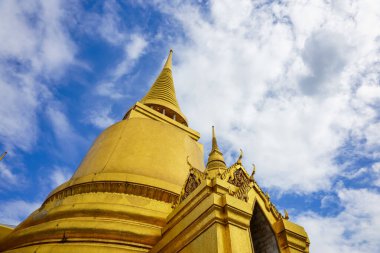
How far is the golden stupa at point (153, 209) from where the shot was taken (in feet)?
13.6

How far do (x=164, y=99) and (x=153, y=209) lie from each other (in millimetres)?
7639

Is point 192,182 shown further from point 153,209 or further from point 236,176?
point 153,209

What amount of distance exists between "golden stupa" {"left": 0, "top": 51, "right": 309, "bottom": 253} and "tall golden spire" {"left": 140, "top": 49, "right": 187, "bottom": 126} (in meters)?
3.89

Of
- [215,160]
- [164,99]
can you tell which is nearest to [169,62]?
[164,99]

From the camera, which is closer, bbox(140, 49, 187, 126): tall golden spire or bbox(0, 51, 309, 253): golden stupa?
bbox(0, 51, 309, 253): golden stupa

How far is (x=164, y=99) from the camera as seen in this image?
13.2 meters

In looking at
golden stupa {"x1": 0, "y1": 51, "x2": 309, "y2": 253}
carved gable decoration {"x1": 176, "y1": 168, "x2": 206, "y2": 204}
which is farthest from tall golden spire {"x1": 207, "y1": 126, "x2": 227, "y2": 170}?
carved gable decoration {"x1": 176, "y1": 168, "x2": 206, "y2": 204}

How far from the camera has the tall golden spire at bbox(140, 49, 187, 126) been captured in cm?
1255

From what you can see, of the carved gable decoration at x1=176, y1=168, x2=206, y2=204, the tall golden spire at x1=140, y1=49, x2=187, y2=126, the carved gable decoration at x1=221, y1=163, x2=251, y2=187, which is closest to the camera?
the carved gable decoration at x1=221, y1=163, x2=251, y2=187

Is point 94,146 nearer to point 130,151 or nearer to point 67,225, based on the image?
point 130,151

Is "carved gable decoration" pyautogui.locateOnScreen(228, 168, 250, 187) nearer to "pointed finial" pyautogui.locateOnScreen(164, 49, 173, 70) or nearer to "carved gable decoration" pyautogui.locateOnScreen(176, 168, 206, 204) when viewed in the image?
"carved gable decoration" pyautogui.locateOnScreen(176, 168, 206, 204)

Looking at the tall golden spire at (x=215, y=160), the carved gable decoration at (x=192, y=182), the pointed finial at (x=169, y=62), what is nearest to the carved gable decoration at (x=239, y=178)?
the carved gable decoration at (x=192, y=182)

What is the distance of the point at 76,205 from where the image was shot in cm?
612

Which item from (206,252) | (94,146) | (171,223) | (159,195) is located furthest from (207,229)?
(94,146)
